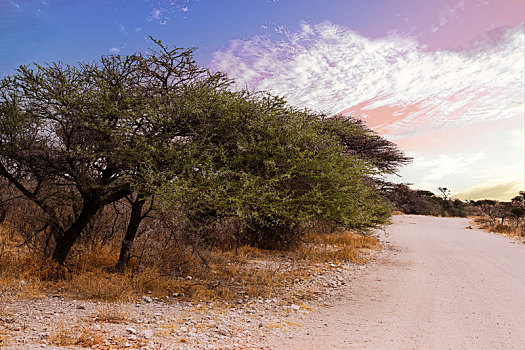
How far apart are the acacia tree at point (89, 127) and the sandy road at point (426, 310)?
411 centimetres

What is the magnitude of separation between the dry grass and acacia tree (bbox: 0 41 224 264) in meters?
0.61

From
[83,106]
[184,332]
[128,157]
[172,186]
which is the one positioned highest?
[83,106]

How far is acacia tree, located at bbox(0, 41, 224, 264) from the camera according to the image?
6.59 meters

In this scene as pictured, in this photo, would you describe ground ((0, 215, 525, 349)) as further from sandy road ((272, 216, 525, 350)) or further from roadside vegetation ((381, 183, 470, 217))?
roadside vegetation ((381, 183, 470, 217))

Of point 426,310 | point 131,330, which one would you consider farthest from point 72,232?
point 426,310

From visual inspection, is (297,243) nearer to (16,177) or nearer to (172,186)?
(172,186)

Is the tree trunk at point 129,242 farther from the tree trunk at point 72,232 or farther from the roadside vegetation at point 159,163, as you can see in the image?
the tree trunk at point 72,232

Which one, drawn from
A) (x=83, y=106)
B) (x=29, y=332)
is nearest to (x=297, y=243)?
(x=83, y=106)

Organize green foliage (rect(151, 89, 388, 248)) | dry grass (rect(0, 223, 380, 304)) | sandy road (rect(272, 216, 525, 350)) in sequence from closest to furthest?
sandy road (rect(272, 216, 525, 350))
green foliage (rect(151, 89, 388, 248))
dry grass (rect(0, 223, 380, 304))

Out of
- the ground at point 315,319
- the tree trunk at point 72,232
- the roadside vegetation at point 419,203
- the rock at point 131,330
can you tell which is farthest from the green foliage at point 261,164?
the roadside vegetation at point 419,203

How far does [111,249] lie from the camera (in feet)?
29.8

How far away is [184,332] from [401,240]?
13.3 metres

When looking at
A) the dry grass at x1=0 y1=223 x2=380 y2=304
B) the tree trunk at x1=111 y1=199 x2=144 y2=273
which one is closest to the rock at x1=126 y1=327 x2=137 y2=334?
the dry grass at x1=0 y1=223 x2=380 y2=304

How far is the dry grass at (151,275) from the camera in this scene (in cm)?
645
